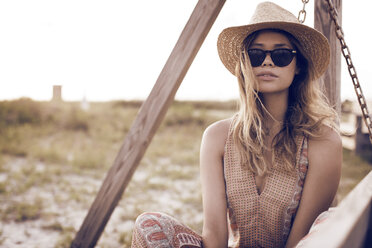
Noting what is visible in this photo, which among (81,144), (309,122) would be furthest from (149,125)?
(81,144)

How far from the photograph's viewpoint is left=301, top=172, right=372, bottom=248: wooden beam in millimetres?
648

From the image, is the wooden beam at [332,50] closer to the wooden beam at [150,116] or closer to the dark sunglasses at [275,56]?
the dark sunglasses at [275,56]

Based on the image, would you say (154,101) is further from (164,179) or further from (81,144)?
(81,144)

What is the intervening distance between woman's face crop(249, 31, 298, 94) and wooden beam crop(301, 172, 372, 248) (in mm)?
1148

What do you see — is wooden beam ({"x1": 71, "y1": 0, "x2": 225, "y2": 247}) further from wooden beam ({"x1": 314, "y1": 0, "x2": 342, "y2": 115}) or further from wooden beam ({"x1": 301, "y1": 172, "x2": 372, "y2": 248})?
wooden beam ({"x1": 301, "y1": 172, "x2": 372, "y2": 248})

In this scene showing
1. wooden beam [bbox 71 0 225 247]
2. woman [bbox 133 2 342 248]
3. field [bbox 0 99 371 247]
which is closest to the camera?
woman [bbox 133 2 342 248]

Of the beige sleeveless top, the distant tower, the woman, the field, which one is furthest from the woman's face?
the distant tower

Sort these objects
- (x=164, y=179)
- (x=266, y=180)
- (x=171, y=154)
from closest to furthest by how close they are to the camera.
Answer: 1. (x=266, y=180)
2. (x=164, y=179)
3. (x=171, y=154)

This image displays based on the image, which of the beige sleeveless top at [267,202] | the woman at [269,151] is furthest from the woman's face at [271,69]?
the beige sleeveless top at [267,202]

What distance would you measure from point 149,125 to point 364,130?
627 cm

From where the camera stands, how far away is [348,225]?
2.30 feet

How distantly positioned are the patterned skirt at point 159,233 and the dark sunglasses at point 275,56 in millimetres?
1141

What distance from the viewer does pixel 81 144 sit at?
9.09 metres

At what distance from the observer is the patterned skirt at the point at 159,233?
187 cm
